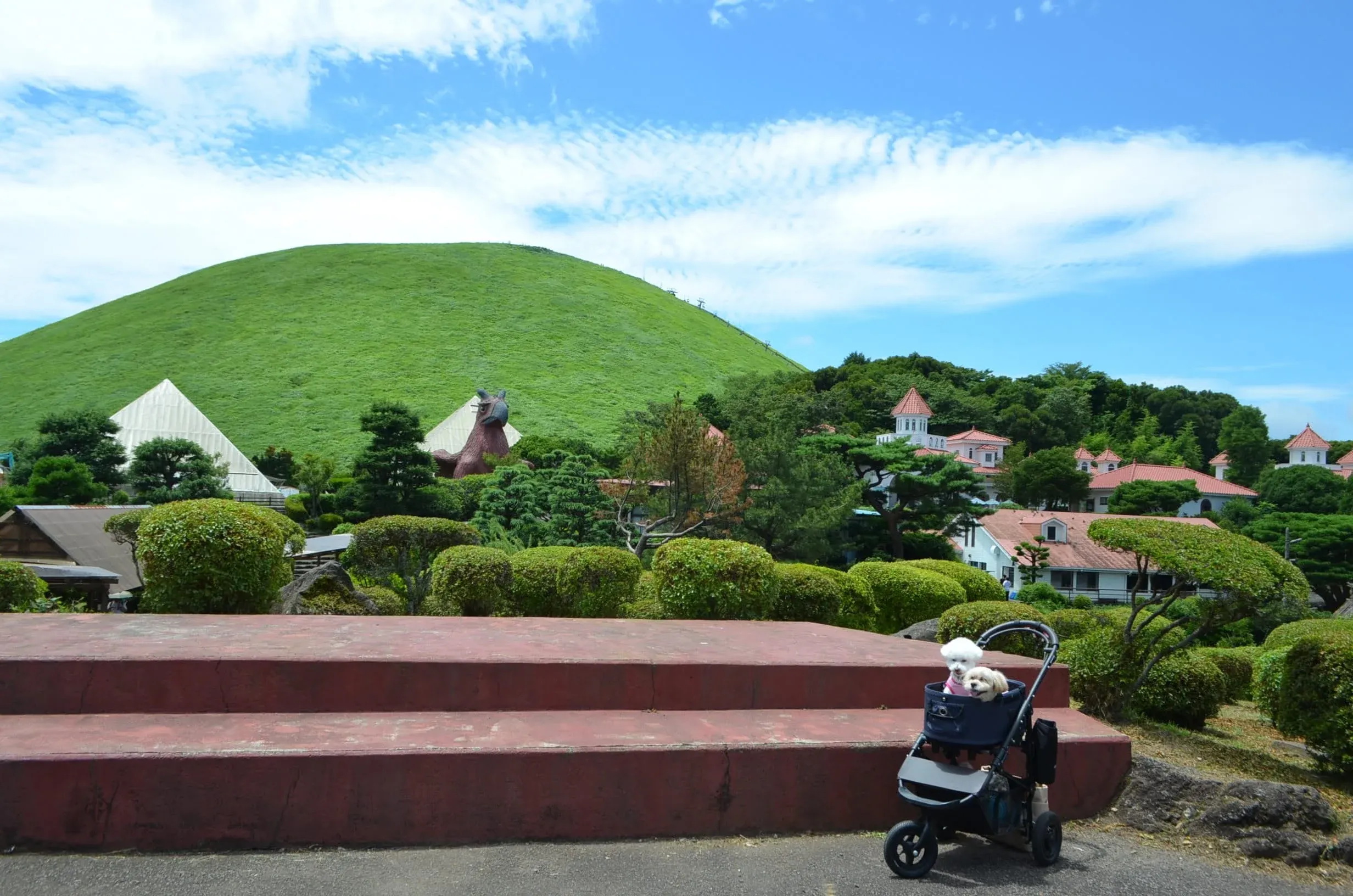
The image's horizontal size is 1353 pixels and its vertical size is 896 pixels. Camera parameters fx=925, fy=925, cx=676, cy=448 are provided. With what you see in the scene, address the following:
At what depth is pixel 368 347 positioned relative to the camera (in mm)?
73750

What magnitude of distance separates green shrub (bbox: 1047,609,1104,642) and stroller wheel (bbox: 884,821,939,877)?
560 centimetres

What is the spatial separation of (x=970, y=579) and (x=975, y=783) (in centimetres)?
1043

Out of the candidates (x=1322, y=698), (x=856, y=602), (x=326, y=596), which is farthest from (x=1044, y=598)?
(x=326, y=596)

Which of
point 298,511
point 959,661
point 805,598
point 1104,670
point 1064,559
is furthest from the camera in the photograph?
point 1064,559

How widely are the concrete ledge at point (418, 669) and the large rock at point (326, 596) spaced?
7.20 feet

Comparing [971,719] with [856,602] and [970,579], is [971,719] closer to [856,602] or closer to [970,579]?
[856,602]

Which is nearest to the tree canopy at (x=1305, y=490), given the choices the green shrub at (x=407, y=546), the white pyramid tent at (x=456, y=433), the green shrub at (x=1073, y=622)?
the white pyramid tent at (x=456, y=433)

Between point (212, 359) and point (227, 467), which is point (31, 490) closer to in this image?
point (227, 467)

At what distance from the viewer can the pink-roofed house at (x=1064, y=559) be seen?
3925 centimetres

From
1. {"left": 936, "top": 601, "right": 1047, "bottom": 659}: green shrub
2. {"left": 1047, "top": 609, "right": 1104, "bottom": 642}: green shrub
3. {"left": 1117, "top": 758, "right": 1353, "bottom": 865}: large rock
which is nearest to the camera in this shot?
{"left": 1117, "top": 758, "right": 1353, "bottom": 865}: large rock

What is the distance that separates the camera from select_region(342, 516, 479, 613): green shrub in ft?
34.2

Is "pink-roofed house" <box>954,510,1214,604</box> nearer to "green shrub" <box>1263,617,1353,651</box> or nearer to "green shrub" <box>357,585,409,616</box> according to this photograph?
"green shrub" <box>1263,617,1353,651</box>

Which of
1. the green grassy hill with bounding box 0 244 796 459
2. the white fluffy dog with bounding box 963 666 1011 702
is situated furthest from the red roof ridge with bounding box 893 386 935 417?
the white fluffy dog with bounding box 963 666 1011 702

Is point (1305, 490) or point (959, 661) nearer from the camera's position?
point (959, 661)
